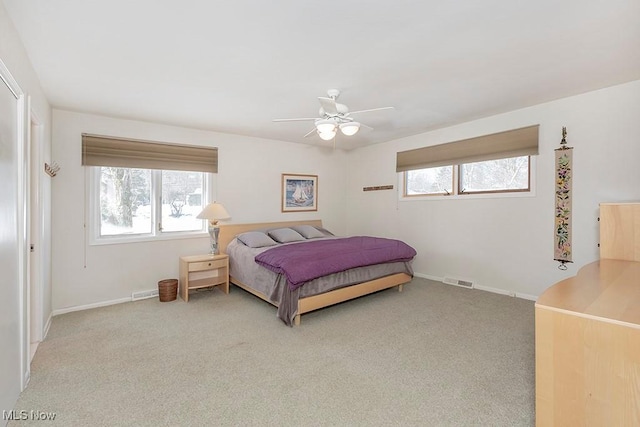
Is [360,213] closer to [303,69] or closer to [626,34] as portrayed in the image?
[303,69]

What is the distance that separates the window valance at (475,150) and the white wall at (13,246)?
4569 mm

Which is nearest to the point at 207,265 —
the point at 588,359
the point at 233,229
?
the point at 233,229

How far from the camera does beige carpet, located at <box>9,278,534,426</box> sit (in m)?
1.80

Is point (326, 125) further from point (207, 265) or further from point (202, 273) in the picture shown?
point (202, 273)

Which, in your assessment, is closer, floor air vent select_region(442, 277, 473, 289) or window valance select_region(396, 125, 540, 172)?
window valance select_region(396, 125, 540, 172)

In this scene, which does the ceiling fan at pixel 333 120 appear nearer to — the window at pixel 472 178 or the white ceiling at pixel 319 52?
the white ceiling at pixel 319 52

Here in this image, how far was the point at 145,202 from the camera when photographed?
4090mm

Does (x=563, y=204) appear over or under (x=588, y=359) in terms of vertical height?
over

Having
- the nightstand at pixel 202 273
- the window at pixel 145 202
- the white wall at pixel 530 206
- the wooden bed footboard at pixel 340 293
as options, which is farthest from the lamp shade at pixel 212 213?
the white wall at pixel 530 206

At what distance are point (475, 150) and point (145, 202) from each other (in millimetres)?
4549

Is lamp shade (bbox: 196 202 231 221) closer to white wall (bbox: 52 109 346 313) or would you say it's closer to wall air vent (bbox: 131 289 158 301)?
white wall (bbox: 52 109 346 313)

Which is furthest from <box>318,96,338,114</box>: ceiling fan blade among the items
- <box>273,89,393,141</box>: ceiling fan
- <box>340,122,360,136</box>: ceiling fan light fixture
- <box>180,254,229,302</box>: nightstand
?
<box>180,254,229,302</box>: nightstand

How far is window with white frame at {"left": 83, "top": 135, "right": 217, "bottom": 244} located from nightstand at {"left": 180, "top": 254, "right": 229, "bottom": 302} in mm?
596

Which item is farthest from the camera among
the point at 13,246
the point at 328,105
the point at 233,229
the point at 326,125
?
the point at 233,229
